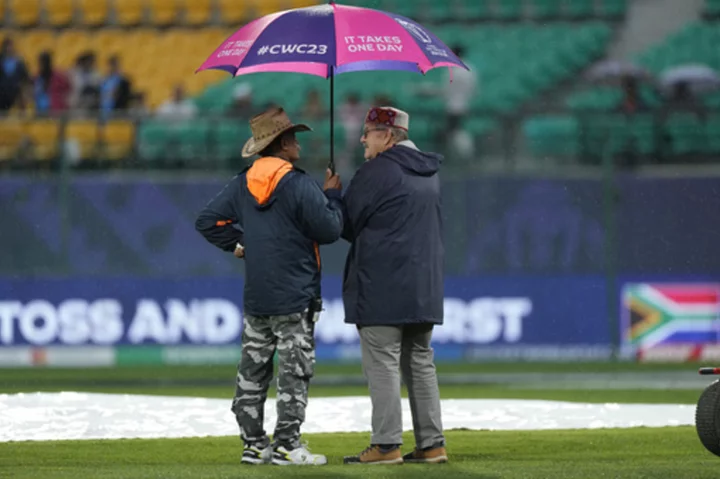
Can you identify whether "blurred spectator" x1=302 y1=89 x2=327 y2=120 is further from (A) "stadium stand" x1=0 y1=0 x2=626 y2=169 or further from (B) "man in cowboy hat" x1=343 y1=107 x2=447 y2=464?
(B) "man in cowboy hat" x1=343 y1=107 x2=447 y2=464

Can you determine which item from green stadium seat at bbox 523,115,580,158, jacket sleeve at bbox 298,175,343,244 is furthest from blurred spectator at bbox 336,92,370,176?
jacket sleeve at bbox 298,175,343,244

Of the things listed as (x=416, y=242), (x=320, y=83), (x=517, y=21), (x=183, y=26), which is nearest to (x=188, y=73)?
(x=183, y=26)

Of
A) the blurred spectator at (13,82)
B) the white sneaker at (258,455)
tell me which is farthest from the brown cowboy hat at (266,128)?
the blurred spectator at (13,82)

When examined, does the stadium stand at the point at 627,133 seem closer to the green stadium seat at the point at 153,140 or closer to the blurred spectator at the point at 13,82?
the green stadium seat at the point at 153,140

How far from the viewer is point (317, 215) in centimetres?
869

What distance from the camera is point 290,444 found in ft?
29.1

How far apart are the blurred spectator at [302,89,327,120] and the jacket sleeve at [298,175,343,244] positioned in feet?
34.4

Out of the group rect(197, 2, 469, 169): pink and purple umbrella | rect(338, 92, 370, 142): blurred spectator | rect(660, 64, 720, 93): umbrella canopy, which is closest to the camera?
rect(197, 2, 469, 169): pink and purple umbrella

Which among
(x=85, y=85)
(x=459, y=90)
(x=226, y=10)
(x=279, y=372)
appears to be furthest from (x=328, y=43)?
(x=226, y=10)

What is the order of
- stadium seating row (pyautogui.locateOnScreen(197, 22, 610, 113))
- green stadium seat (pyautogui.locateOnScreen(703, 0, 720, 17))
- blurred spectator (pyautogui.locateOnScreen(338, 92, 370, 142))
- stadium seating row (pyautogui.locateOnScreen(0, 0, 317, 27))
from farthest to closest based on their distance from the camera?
stadium seating row (pyautogui.locateOnScreen(0, 0, 317, 27)), green stadium seat (pyautogui.locateOnScreen(703, 0, 720, 17)), stadium seating row (pyautogui.locateOnScreen(197, 22, 610, 113)), blurred spectator (pyautogui.locateOnScreen(338, 92, 370, 142))

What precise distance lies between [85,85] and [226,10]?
6256mm

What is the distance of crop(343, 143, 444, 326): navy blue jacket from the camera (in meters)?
8.86

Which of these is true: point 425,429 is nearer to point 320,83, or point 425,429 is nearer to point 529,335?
point 529,335

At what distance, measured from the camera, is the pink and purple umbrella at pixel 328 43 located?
9.02 metres
